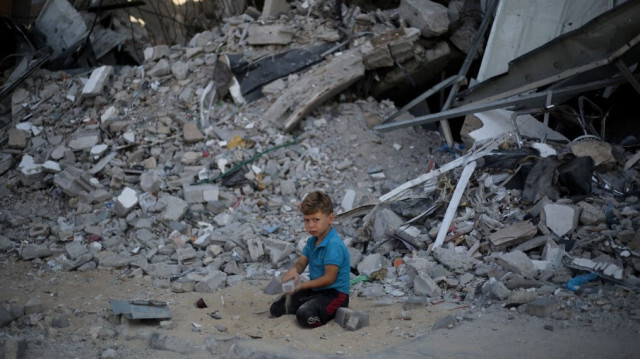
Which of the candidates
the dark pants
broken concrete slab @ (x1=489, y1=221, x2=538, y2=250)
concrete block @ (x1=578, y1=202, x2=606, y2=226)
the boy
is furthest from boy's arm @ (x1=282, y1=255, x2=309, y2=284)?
concrete block @ (x1=578, y1=202, x2=606, y2=226)

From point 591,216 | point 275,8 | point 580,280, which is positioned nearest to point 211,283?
point 580,280

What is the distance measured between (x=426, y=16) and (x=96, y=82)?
4731mm

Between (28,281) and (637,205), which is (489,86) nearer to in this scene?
(637,205)

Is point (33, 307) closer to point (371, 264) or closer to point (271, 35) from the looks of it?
point (371, 264)

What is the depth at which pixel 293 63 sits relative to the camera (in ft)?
25.1

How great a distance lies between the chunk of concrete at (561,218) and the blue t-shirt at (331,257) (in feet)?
6.37

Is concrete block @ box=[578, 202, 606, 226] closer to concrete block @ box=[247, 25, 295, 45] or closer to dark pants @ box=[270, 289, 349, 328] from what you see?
dark pants @ box=[270, 289, 349, 328]

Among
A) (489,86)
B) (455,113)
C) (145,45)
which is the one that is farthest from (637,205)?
(145,45)

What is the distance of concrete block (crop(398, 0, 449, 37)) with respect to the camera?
26.3ft

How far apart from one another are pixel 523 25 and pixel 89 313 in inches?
244

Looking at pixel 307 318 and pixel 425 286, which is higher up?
pixel 307 318

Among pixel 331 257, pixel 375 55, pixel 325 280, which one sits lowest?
pixel 325 280

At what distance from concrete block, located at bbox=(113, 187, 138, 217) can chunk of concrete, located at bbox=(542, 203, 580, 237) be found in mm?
4146

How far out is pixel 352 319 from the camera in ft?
11.5
